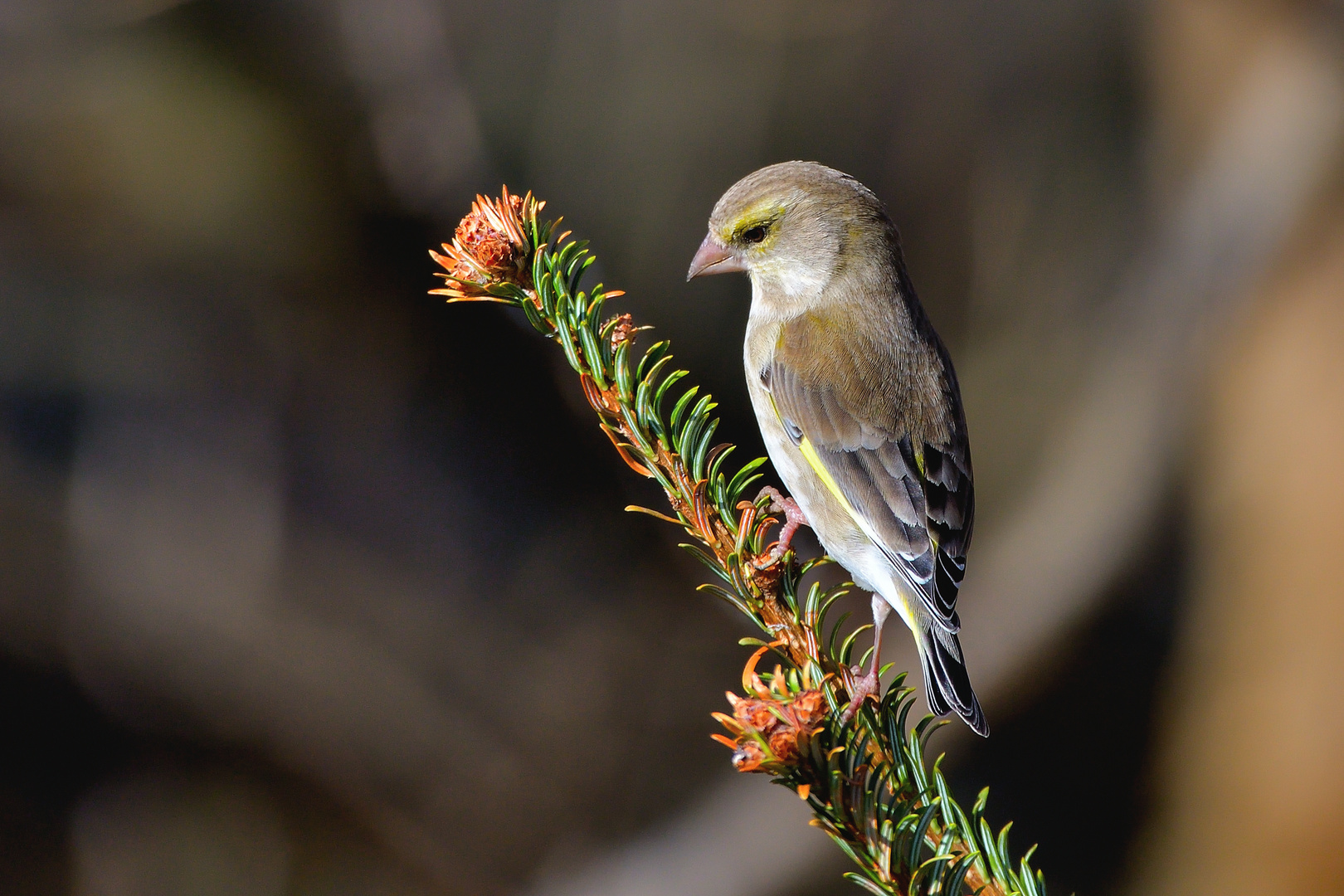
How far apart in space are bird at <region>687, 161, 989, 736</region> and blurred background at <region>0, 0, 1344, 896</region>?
2.01 m

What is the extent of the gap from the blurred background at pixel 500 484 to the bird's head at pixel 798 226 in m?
1.95

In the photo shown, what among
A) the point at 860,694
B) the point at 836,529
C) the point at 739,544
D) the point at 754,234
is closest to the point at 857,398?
the point at 836,529

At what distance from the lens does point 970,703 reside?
1.99 metres

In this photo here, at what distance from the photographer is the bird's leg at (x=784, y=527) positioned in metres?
1.83

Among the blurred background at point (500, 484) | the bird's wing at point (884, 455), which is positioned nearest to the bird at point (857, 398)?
the bird's wing at point (884, 455)

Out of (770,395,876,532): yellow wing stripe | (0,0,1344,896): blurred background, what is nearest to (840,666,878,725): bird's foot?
(770,395,876,532): yellow wing stripe

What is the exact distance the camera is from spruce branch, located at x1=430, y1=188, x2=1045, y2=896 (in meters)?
1.49

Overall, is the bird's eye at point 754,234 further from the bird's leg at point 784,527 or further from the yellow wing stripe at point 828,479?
the bird's leg at point 784,527

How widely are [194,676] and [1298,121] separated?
5729 millimetres

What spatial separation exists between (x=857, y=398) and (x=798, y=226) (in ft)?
1.88

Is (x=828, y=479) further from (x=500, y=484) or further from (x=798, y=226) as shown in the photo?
(x=500, y=484)

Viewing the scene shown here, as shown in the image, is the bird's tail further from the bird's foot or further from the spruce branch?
the bird's foot

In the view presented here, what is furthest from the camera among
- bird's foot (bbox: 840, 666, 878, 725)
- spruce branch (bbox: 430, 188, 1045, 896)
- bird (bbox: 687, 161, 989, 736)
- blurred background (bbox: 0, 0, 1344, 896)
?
blurred background (bbox: 0, 0, 1344, 896)

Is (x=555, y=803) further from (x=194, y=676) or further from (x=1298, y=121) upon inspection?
(x=1298, y=121)
